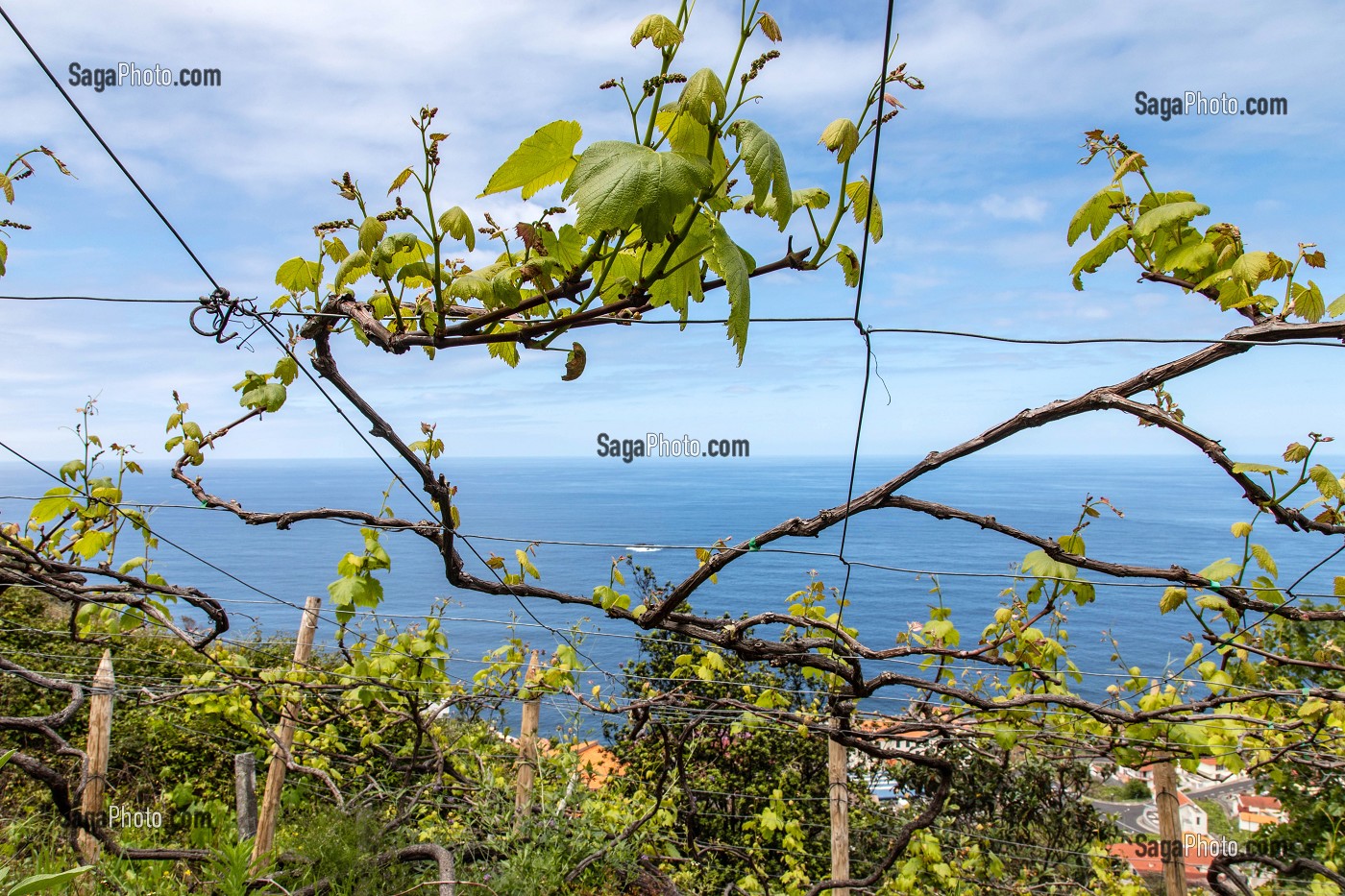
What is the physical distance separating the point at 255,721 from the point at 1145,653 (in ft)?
57.4

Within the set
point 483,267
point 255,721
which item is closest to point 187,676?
point 255,721

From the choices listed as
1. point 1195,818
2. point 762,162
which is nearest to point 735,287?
point 762,162

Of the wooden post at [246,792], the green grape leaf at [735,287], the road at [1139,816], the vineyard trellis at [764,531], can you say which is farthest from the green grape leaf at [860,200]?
the road at [1139,816]

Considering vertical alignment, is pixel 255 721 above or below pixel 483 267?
below

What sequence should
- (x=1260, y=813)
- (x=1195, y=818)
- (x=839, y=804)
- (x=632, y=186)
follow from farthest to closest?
(x=1195, y=818), (x=1260, y=813), (x=839, y=804), (x=632, y=186)

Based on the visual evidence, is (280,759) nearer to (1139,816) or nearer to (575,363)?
(575,363)

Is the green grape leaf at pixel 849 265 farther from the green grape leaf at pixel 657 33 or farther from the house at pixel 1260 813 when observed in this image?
the house at pixel 1260 813

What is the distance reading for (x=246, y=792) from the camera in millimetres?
2668

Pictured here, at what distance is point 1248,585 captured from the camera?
191 cm

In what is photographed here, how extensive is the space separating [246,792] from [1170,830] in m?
3.29

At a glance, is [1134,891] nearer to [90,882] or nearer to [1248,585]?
[1248,585]

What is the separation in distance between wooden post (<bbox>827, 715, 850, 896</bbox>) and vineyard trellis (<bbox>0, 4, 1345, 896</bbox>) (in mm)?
105

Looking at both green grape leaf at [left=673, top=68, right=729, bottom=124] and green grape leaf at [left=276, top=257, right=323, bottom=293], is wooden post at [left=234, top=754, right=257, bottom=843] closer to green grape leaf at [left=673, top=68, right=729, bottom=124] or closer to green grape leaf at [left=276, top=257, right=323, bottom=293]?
green grape leaf at [left=276, top=257, right=323, bottom=293]

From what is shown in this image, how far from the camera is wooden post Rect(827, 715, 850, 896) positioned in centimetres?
278
